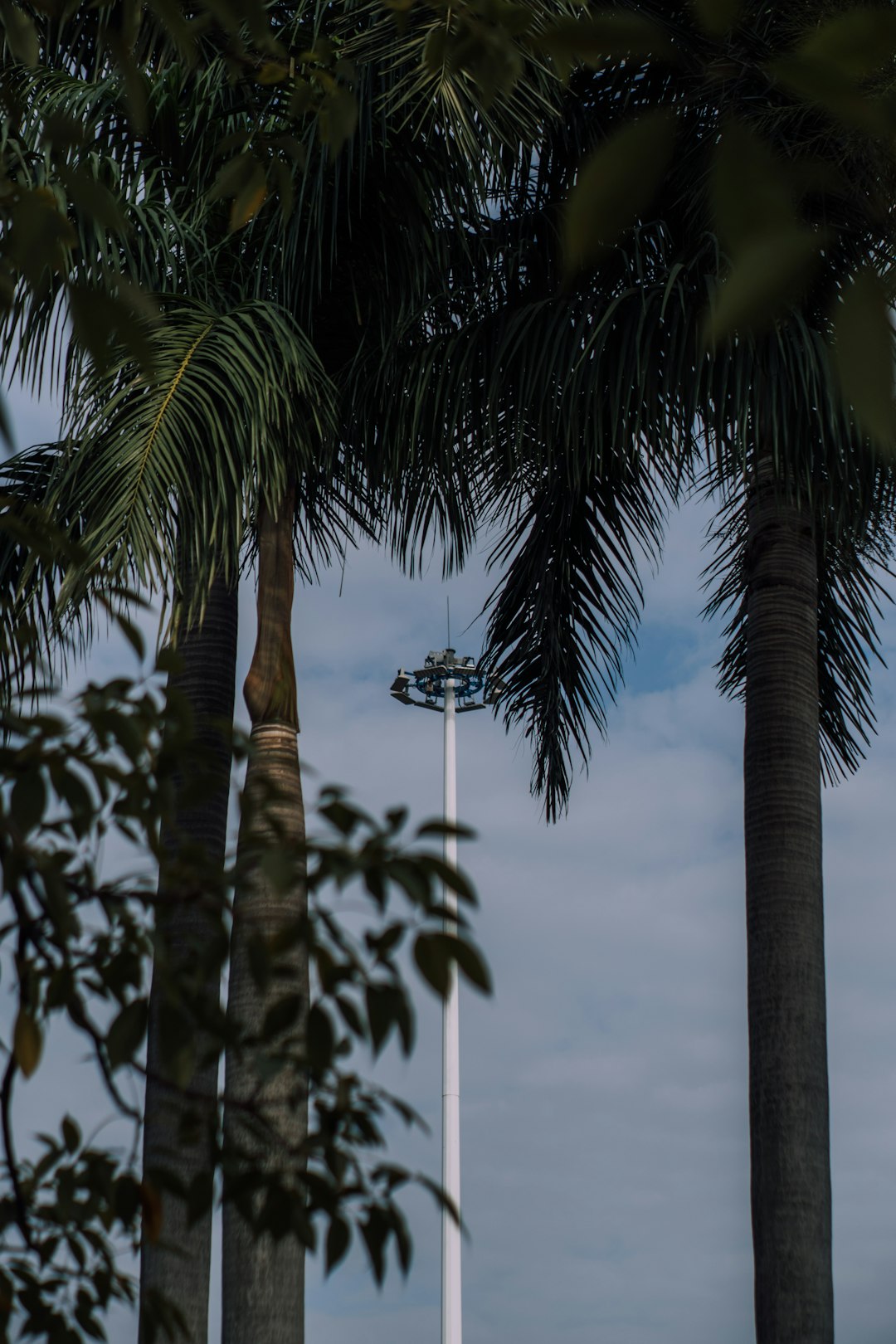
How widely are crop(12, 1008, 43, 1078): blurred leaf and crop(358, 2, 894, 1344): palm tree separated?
15.7 ft

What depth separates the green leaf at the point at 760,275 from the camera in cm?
95

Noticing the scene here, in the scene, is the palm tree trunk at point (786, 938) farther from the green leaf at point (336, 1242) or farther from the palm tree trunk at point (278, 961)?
the green leaf at point (336, 1242)

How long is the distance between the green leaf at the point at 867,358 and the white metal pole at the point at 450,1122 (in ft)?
41.2

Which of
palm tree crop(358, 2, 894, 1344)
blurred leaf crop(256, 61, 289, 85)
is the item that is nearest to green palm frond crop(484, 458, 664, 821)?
palm tree crop(358, 2, 894, 1344)

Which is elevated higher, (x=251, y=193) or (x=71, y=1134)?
(x=251, y=193)

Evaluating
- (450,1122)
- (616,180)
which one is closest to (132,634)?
(616,180)

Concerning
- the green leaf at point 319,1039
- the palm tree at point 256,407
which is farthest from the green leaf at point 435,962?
the palm tree at point 256,407

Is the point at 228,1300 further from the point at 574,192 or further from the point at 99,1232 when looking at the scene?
the point at 574,192

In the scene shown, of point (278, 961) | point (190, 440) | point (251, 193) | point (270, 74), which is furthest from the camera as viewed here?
point (190, 440)

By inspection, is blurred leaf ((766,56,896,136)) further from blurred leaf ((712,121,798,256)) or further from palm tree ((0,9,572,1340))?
palm tree ((0,9,572,1340))

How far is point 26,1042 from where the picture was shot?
5.94 feet

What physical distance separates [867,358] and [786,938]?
615 cm

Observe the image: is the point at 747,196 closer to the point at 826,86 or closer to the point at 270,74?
the point at 826,86

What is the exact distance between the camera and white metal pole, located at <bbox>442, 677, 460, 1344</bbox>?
48.4 feet
